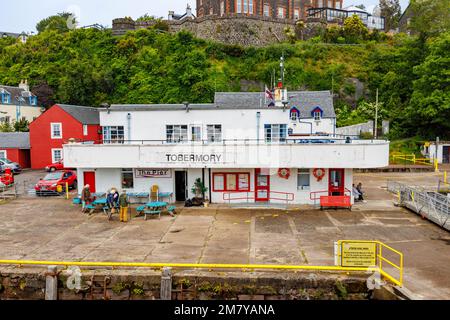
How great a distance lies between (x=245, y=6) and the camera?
207ft

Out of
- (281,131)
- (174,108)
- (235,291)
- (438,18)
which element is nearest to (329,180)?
(281,131)

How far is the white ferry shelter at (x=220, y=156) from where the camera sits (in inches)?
774

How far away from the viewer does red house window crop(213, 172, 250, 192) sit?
21.0 metres

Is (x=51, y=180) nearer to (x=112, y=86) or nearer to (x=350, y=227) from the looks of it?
(x=350, y=227)

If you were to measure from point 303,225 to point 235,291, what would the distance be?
6.44 metres

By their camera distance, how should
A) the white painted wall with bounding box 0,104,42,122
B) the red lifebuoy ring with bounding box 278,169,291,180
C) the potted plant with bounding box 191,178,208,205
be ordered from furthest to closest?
the white painted wall with bounding box 0,104,42,122, the potted plant with bounding box 191,178,208,205, the red lifebuoy ring with bounding box 278,169,291,180

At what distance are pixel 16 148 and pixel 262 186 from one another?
2552 centimetres

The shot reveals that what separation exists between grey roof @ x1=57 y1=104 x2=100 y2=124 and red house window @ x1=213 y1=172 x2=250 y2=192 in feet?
64.5

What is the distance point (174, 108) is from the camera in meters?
22.3

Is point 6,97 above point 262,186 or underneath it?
above

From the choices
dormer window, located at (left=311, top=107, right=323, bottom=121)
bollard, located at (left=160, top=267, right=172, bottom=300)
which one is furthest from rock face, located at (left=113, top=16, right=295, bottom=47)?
bollard, located at (left=160, top=267, right=172, bottom=300)

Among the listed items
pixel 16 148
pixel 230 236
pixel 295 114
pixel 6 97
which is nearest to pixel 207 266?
pixel 230 236

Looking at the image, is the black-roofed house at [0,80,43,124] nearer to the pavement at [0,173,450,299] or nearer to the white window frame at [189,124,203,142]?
the pavement at [0,173,450,299]

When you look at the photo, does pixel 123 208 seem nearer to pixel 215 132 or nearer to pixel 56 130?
pixel 215 132
